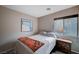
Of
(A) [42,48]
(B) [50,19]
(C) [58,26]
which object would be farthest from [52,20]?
(A) [42,48]

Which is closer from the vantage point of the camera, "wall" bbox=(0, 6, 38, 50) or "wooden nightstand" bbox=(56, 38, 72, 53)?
"wooden nightstand" bbox=(56, 38, 72, 53)

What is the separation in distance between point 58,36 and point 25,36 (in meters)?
0.95

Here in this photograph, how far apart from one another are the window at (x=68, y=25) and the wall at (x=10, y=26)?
2.26ft

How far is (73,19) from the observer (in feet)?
4.61

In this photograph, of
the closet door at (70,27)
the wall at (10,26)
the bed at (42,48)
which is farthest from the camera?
the wall at (10,26)

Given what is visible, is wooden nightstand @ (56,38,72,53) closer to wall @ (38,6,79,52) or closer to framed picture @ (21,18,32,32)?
wall @ (38,6,79,52)

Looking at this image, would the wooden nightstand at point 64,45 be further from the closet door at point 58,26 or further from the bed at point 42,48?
the closet door at point 58,26

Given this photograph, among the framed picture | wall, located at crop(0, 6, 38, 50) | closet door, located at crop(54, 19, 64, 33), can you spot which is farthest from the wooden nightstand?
the framed picture

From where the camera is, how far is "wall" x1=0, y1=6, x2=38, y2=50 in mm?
1543

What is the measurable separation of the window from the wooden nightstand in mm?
214

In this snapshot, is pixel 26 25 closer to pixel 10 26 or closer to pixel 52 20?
pixel 10 26

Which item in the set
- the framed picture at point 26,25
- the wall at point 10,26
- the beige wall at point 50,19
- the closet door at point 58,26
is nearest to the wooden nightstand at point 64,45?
the closet door at point 58,26

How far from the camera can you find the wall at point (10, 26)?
1.54 meters

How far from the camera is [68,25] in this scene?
1455mm
